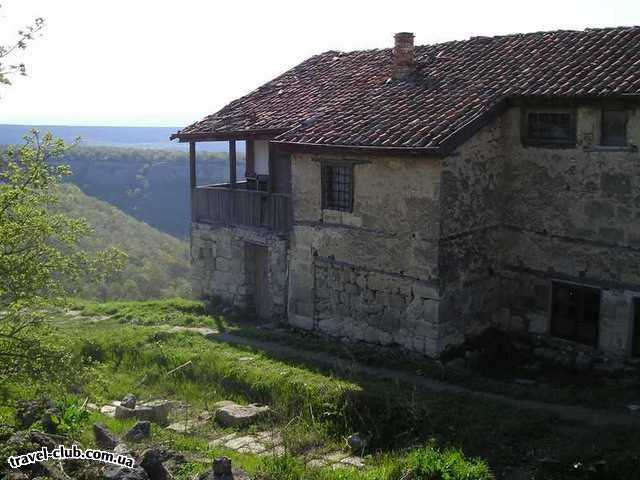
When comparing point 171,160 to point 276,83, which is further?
point 171,160

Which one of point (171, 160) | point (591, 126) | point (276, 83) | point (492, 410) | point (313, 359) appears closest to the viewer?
point (492, 410)

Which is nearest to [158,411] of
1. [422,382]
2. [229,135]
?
[422,382]

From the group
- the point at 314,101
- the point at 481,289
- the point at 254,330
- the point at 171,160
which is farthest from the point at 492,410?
the point at 171,160

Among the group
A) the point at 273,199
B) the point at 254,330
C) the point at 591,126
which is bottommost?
the point at 254,330

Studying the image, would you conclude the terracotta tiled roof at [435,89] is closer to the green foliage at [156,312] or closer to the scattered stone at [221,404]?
the green foliage at [156,312]

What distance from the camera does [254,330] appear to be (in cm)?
1594

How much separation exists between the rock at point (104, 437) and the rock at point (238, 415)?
200 centimetres

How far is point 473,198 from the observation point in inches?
534

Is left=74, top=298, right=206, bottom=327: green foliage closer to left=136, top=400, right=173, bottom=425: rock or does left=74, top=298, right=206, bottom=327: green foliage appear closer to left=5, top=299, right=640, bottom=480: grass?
left=5, top=299, right=640, bottom=480: grass

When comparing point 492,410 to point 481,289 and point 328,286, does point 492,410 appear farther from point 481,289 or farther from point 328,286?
point 328,286

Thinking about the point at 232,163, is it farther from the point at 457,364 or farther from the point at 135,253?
the point at 135,253

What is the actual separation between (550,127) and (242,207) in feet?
25.2

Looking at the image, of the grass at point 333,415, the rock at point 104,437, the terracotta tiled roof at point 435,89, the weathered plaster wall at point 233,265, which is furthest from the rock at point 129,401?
the terracotta tiled roof at point 435,89

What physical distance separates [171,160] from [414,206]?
64084 mm
